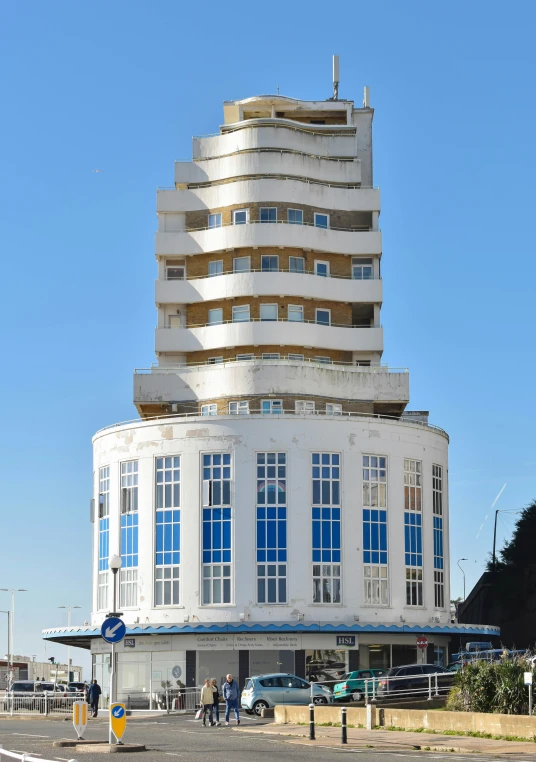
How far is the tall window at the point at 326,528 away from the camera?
226 feet

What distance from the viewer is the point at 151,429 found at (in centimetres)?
7119

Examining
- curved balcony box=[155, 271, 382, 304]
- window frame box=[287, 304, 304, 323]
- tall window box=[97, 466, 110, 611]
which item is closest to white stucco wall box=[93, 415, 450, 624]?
tall window box=[97, 466, 110, 611]

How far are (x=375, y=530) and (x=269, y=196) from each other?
71.5 ft

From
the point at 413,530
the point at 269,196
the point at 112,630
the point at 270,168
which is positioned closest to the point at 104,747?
the point at 112,630

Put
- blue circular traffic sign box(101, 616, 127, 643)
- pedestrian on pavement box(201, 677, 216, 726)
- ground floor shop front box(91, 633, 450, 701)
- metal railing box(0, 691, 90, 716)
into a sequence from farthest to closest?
ground floor shop front box(91, 633, 450, 701) → metal railing box(0, 691, 90, 716) → pedestrian on pavement box(201, 677, 216, 726) → blue circular traffic sign box(101, 616, 127, 643)

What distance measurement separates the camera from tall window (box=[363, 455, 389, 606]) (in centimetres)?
6981

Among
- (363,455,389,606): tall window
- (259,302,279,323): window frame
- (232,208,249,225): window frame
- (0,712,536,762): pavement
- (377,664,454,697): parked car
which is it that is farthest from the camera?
(232,208,249,225): window frame

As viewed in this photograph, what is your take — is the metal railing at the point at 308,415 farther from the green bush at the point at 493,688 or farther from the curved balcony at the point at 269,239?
the green bush at the point at 493,688

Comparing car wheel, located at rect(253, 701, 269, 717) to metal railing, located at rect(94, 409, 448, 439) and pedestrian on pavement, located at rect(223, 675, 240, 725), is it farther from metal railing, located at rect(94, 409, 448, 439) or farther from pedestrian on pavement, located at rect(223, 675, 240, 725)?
metal railing, located at rect(94, 409, 448, 439)

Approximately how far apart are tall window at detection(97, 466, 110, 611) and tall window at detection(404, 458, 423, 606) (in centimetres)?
1673

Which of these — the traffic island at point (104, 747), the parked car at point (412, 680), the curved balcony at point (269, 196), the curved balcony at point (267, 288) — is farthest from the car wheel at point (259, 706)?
the curved balcony at point (269, 196)

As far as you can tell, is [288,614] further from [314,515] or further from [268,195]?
[268,195]

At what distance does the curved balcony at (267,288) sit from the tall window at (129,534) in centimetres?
1265

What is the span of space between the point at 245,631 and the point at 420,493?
42.5 feet
